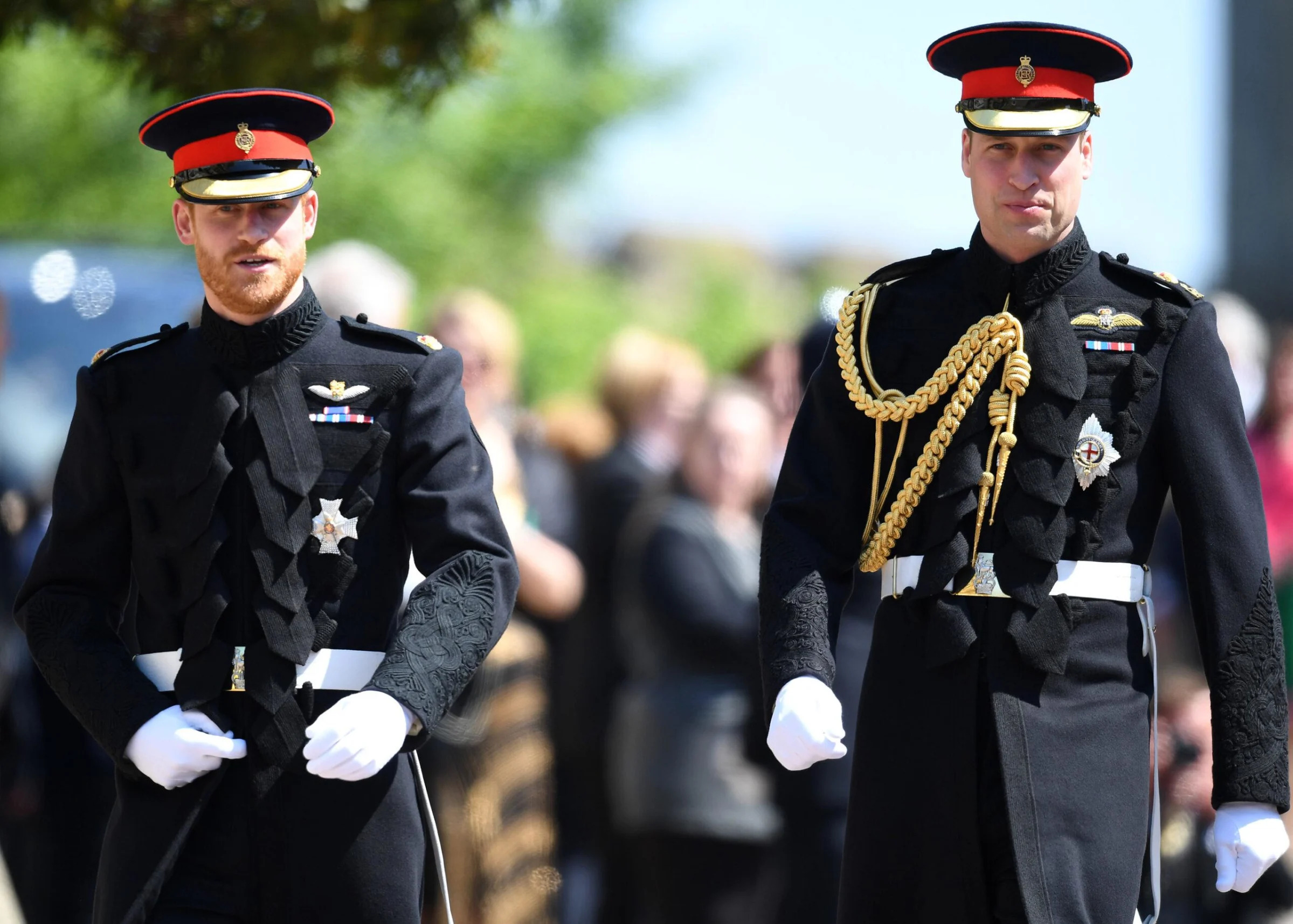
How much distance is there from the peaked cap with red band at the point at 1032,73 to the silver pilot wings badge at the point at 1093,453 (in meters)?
0.55

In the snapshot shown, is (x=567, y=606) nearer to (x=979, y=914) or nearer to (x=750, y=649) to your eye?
(x=750, y=649)

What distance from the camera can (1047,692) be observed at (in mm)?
3973

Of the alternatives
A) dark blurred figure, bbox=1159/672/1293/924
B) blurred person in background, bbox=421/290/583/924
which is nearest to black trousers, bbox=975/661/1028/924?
blurred person in background, bbox=421/290/583/924

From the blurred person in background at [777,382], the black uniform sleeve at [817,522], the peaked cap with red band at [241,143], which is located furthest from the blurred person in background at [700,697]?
the peaked cap with red band at [241,143]

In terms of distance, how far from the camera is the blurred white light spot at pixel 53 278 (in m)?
8.70

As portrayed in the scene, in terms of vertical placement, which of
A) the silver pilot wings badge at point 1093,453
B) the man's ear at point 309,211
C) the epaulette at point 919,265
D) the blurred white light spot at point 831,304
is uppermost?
the man's ear at point 309,211

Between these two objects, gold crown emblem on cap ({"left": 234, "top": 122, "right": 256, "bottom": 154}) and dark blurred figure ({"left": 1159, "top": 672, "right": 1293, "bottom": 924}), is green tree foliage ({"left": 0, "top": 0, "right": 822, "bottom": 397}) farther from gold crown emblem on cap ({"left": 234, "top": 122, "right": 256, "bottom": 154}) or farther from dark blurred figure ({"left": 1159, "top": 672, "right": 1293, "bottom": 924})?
gold crown emblem on cap ({"left": 234, "top": 122, "right": 256, "bottom": 154})

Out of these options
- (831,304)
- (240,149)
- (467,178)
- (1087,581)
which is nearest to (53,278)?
(831,304)

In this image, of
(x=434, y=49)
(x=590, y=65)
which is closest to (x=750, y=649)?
(x=434, y=49)

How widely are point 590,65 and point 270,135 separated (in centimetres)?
2237

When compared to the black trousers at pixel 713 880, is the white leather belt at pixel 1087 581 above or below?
above

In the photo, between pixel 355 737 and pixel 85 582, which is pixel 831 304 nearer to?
pixel 85 582

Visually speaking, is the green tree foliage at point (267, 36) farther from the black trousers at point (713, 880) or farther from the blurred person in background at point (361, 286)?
the black trousers at point (713, 880)

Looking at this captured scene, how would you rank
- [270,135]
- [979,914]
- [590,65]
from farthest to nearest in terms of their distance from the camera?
[590,65] < [270,135] < [979,914]
